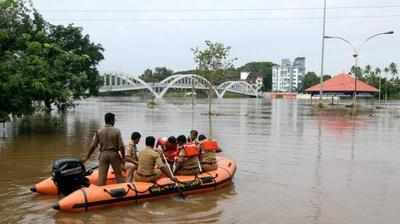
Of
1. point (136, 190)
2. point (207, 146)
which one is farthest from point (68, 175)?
point (207, 146)

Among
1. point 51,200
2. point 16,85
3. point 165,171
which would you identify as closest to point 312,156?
point 165,171

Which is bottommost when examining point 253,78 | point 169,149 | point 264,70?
point 169,149

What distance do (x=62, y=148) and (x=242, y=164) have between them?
21.7ft

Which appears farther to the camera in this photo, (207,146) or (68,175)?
(207,146)

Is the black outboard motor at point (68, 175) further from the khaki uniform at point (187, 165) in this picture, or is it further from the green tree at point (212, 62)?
the green tree at point (212, 62)

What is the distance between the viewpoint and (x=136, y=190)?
9.73 metres

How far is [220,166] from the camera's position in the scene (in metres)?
12.1

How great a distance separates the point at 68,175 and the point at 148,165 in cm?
154

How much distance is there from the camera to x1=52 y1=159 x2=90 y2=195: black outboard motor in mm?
9719

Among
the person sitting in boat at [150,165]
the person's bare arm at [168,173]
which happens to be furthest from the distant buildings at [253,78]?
the person sitting in boat at [150,165]

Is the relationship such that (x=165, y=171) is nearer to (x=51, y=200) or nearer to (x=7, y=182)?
(x=51, y=200)

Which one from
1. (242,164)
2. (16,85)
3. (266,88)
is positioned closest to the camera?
(242,164)

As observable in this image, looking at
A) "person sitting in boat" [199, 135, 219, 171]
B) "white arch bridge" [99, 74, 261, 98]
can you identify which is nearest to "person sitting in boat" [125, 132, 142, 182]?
"person sitting in boat" [199, 135, 219, 171]

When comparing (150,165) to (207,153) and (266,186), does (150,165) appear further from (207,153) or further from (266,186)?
(266,186)
